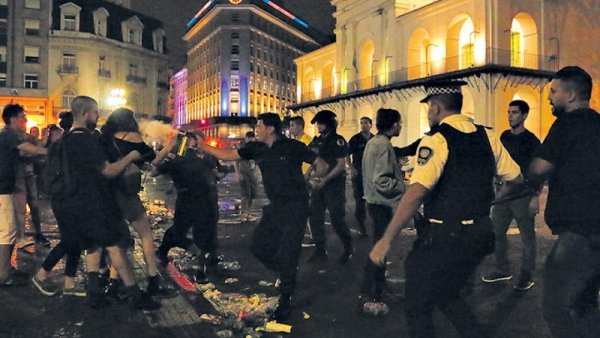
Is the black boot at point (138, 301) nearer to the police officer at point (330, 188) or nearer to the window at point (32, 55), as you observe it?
the police officer at point (330, 188)

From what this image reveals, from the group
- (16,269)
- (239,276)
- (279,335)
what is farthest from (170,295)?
(16,269)

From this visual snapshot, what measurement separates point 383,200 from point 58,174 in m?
3.12

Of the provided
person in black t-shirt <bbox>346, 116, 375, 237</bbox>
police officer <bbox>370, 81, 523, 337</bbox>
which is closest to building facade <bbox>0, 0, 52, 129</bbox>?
person in black t-shirt <bbox>346, 116, 375, 237</bbox>

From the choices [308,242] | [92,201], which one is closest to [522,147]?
[308,242]

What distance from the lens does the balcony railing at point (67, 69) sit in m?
49.7

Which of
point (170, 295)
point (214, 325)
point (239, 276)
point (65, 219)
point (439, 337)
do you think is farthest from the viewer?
point (239, 276)

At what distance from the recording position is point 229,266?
6859 mm

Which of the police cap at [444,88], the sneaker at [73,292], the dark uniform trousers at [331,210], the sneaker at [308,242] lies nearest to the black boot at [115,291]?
the sneaker at [73,292]

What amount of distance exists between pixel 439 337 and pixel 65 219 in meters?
3.52

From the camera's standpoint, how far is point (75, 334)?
14.3 ft

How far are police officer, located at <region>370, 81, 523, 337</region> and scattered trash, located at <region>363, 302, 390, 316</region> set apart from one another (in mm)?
1596

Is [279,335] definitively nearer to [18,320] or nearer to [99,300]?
[99,300]

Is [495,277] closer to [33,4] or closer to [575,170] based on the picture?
[575,170]

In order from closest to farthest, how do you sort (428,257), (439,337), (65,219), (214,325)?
(428,257) → (439,337) → (214,325) → (65,219)
